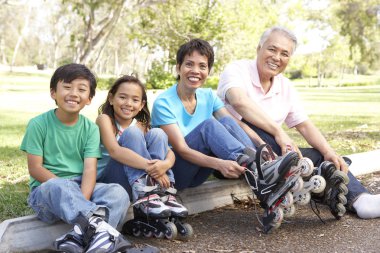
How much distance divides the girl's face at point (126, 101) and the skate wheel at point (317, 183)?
1.27 meters

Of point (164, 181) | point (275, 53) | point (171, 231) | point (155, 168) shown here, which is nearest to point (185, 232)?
point (171, 231)

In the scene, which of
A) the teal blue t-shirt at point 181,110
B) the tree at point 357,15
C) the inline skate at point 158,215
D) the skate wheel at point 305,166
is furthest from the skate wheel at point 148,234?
the tree at point 357,15

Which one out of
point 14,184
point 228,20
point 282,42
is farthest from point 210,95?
point 228,20

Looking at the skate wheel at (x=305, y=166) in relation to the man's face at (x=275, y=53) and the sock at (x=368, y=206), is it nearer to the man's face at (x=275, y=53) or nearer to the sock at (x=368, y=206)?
the sock at (x=368, y=206)

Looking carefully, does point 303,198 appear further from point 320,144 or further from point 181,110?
point 181,110

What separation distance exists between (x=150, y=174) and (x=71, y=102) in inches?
25.7

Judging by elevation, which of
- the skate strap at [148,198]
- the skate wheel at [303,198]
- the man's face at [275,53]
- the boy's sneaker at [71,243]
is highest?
the man's face at [275,53]

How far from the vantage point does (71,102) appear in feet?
10.8

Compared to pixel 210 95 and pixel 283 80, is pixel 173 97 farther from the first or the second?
pixel 283 80

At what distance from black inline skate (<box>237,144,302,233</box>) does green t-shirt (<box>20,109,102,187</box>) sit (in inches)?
38.1

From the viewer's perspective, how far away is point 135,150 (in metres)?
3.37

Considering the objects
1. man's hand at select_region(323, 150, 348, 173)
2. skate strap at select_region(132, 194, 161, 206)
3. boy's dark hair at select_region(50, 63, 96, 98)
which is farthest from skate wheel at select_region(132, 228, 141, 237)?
man's hand at select_region(323, 150, 348, 173)

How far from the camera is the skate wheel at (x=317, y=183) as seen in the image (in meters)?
3.54

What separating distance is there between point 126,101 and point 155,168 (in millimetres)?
572
